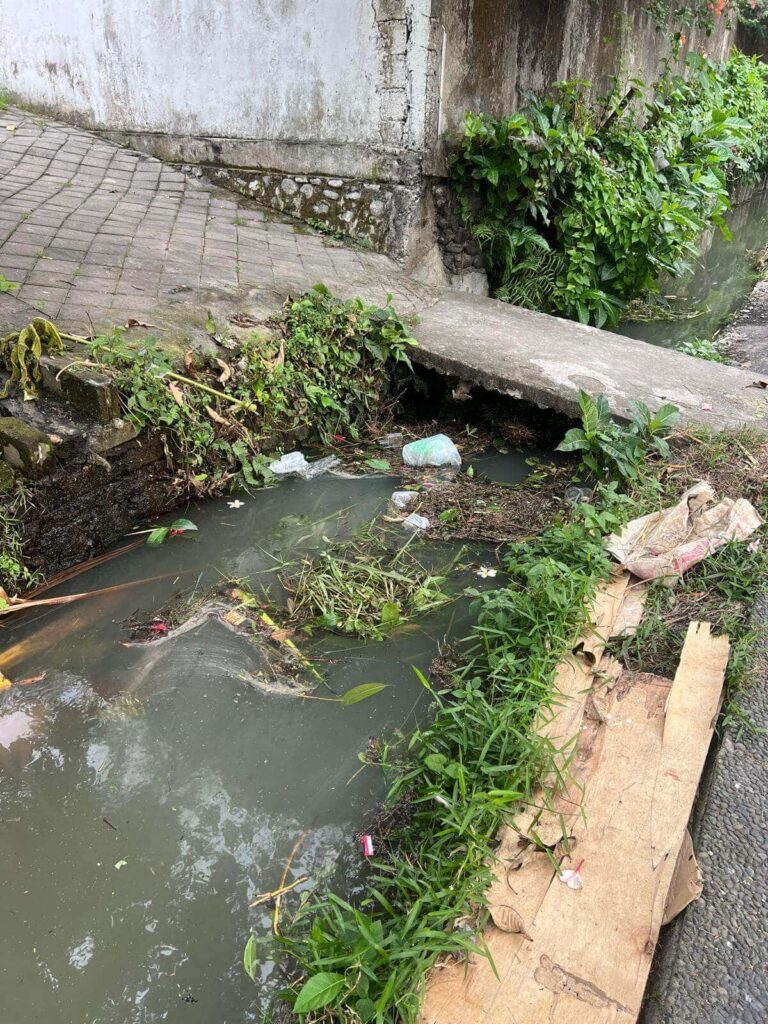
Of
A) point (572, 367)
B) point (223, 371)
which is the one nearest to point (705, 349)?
point (572, 367)

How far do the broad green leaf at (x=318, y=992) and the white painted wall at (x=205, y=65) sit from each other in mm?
4512

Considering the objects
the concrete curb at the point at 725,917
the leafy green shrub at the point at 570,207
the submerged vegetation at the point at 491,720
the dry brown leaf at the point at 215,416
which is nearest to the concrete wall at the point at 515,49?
the leafy green shrub at the point at 570,207

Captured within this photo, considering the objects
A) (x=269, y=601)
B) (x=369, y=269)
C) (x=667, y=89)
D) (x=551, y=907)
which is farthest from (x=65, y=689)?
(x=667, y=89)

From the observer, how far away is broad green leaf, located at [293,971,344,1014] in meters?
1.41

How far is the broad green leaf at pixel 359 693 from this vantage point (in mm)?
2342

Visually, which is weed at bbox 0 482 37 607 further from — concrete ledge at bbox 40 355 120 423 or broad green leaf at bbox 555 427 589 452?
broad green leaf at bbox 555 427 589 452

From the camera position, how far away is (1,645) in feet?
8.27

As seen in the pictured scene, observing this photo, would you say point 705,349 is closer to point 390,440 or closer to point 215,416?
point 390,440

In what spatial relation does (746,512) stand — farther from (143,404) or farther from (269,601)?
(143,404)

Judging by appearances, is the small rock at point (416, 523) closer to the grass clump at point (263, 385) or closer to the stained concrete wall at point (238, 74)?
the grass clump at point (263, 385)

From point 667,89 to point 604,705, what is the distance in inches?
276

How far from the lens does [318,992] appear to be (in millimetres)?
1431

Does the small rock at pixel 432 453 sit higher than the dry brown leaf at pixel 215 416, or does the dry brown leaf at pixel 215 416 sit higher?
the dry brown leaf at pixel 215 416

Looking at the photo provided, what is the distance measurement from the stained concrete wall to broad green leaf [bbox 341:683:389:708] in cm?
359
